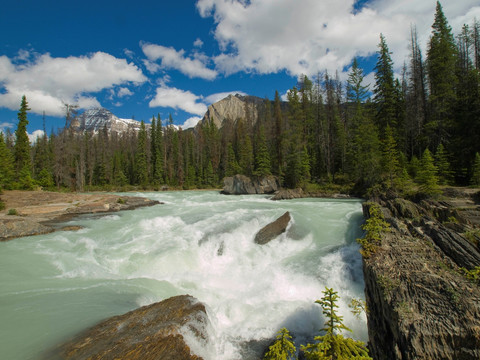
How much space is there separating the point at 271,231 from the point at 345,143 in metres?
30.9

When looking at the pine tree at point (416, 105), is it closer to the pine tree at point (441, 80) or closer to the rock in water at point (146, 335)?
the pine tree at point (441, 80)

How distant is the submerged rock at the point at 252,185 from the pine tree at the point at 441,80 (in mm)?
22163

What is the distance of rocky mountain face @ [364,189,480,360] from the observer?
9.37ft

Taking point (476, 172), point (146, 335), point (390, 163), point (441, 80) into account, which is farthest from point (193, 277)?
point (441, 80)

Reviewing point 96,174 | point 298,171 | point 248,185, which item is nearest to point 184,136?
point 96,174

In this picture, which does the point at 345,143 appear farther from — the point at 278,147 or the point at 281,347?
the point at 281,347

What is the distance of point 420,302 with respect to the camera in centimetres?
338

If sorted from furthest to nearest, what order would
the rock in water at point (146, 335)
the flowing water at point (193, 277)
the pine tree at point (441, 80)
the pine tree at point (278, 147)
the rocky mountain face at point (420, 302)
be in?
the pine tree at point (278, 147) < the pine tree at point (441, 80) < the flowing water at point (193, 277) < the rock in water at point (146, 335) < the rocky mountain face at point (420, 302)

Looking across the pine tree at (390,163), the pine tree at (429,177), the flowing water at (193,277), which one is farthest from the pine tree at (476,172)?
the flowing water at (193,277)

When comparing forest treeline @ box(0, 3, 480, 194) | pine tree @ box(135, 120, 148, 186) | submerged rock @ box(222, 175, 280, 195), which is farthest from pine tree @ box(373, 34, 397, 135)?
pine tree @ box(135, 120, 148, 186)

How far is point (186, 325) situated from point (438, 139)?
32270mm

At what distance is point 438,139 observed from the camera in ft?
81.7

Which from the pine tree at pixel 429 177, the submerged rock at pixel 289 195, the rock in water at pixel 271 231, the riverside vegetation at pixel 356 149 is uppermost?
the riverside vegetation at pixel 356 149

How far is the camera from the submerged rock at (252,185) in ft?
127
